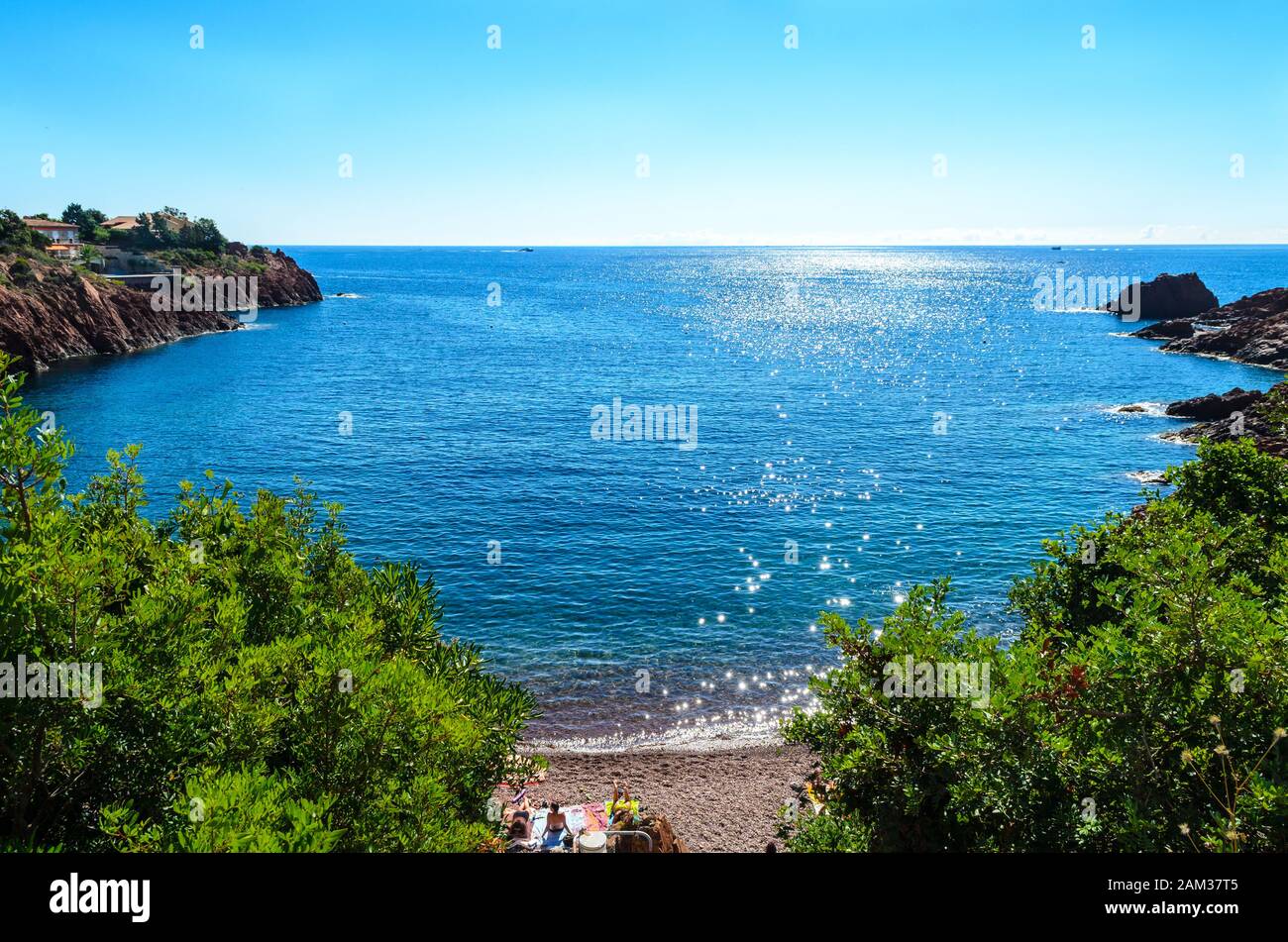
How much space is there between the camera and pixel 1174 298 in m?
164

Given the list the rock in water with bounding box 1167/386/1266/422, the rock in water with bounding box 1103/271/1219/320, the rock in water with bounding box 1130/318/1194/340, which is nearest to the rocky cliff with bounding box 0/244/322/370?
the rock in water with bounding box 1167/386/1266/422

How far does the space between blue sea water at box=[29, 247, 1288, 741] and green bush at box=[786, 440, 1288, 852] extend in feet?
68.9

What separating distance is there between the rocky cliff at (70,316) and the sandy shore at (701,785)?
8740 centimetres

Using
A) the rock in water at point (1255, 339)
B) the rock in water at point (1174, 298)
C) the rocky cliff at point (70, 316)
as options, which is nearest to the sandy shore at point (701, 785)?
the rocky cliff at point (70, 316)

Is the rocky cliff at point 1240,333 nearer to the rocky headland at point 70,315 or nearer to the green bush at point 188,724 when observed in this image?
the green bush at point 188,724

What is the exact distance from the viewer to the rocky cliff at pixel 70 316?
9800 centimetres

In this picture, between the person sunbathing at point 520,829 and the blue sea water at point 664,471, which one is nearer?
the person sunbathing at point 520,829

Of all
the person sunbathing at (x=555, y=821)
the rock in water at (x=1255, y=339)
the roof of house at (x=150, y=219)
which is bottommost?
the person sunbathing at (x=555, y=821)

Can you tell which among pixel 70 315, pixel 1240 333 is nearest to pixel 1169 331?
pixel 1240 333

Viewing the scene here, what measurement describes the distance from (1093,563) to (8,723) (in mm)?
25594

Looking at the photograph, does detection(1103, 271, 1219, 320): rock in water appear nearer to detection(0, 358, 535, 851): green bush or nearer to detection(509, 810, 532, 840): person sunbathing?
detection(509, 810, 532, 840): person sunbathing

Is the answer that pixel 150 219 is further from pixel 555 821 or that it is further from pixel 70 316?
pixel 555 821

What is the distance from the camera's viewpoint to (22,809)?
32.3 ft
